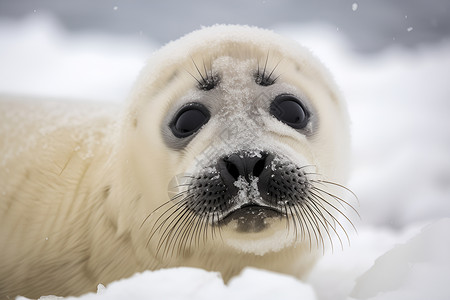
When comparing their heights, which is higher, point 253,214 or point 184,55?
point 184,55

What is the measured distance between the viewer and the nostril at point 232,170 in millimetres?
1885

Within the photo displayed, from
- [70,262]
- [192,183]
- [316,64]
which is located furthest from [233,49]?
[70,262]

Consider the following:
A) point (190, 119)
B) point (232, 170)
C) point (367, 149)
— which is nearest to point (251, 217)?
A: point (232, 170)

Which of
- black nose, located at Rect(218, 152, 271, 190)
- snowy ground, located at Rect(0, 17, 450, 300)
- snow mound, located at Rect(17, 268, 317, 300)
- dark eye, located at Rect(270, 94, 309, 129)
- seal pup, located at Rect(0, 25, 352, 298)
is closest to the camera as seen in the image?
snow mound, located at Rect(17, 268, 317, 300)

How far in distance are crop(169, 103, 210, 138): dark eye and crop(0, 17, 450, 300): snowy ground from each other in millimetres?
710

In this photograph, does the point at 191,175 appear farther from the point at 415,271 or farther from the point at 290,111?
the point at 415,271

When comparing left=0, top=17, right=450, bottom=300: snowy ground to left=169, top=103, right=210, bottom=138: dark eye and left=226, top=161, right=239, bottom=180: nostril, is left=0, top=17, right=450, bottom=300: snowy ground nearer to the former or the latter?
left=226, top=161, right=239, bottom=180: nostril

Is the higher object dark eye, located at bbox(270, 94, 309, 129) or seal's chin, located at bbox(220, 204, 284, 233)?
dark eye, located at bbox(270, 94, 309, 129)

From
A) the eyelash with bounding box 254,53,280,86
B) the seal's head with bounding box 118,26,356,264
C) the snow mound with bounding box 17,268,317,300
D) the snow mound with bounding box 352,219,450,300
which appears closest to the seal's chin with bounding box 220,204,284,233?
the seal's head with bounding box 118,26,356,264

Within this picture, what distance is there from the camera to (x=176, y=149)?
2.25 metres

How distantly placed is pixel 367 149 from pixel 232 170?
345 centimetres

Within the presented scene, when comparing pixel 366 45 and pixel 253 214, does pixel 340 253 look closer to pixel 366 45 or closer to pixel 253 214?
pixel 253 214

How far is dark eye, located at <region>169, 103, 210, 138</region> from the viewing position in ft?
7.29

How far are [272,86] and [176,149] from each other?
48 centimetres
